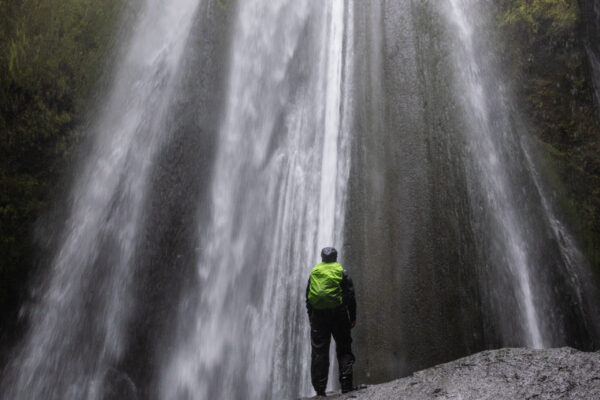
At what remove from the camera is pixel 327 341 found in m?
4.18

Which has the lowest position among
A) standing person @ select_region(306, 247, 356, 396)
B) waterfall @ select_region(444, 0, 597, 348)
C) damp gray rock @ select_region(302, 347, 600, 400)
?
damp gray rock @ select_region(302, 347, 600, 400)

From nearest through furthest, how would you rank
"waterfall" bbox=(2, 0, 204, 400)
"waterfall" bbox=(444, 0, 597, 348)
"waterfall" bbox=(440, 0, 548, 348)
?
"waterfall" bbox=(2, 0, 204, 400) → "waterfall" bbox=(444, 0, 597, 348) → "waterfall" bbox=(440, 0, 548, 348)

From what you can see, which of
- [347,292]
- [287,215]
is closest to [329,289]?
[347,292]

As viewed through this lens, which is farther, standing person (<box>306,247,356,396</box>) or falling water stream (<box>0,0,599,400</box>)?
falling water stream (<box>0,0,599,400</box>)

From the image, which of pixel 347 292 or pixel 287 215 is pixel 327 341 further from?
pixel 287 215

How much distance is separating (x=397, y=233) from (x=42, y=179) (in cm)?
487

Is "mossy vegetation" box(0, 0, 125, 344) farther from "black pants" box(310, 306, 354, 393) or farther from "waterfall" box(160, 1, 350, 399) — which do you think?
"black pants" box(310, 306, 354, 393)

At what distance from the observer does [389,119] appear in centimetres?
746

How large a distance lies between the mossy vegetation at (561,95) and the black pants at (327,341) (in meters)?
4.03

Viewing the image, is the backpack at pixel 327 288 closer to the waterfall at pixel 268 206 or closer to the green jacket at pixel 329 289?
the green jacket at pixel 329 289

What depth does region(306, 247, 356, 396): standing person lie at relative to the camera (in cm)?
398

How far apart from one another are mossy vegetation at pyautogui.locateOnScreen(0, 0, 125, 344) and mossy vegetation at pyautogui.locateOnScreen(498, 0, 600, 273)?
6405 mm

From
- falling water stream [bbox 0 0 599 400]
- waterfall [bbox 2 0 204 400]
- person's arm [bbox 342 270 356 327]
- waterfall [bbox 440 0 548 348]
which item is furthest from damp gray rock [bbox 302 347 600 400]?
waterfall [bbox 2 0 204 400]

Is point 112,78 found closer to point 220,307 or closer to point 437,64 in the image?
point 220,307
